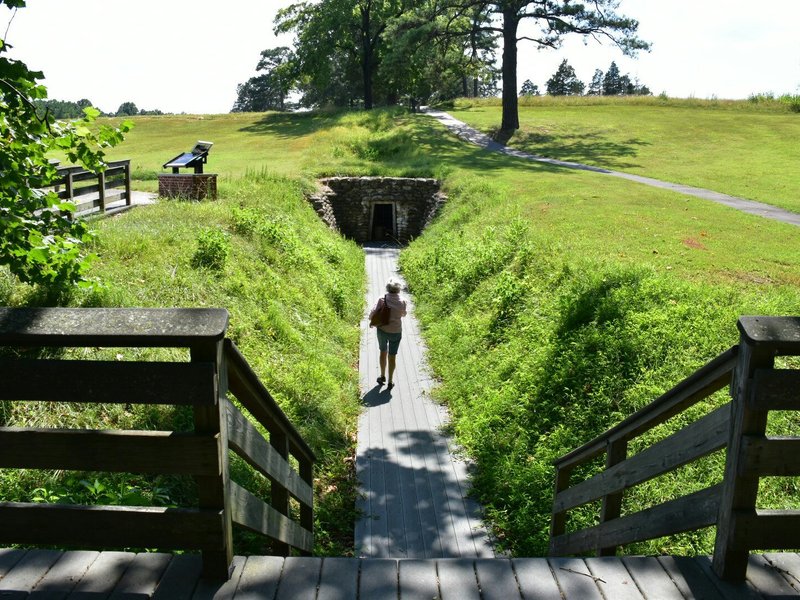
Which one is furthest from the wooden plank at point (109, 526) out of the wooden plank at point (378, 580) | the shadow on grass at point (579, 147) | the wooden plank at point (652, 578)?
the shadow on grass at point (579, 147)

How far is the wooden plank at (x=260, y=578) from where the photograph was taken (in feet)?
10.1

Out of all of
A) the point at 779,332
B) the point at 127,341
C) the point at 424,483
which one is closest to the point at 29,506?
the point at 127,341

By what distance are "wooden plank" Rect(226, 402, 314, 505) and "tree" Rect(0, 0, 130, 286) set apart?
7.41 feet

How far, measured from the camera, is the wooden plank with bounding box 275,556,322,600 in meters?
3.12

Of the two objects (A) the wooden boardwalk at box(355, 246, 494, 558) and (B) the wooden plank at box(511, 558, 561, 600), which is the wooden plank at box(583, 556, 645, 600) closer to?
(B) the wooden plank at box(511, 558, 561, 600)

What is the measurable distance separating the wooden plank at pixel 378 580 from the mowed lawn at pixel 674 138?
18.3 m

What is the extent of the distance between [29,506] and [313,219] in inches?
751

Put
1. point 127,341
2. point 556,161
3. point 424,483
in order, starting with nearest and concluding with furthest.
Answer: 1. point 127,341
2. point 424,483
3. point 556,161

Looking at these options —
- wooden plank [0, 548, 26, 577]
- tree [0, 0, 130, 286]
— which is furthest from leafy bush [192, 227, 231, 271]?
wooden plank [0, 548, 26, 577]

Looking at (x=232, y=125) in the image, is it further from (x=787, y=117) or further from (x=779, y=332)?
(x=779, y=332)

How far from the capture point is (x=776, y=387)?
2.84m

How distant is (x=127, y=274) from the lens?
10148mm

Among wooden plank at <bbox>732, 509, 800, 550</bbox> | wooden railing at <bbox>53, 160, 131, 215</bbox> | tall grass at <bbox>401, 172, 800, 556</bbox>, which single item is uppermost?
wooden railing at <bbox>53, 160, 131, 215</bbox>

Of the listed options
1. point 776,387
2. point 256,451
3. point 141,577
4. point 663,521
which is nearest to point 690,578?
point 663,521
